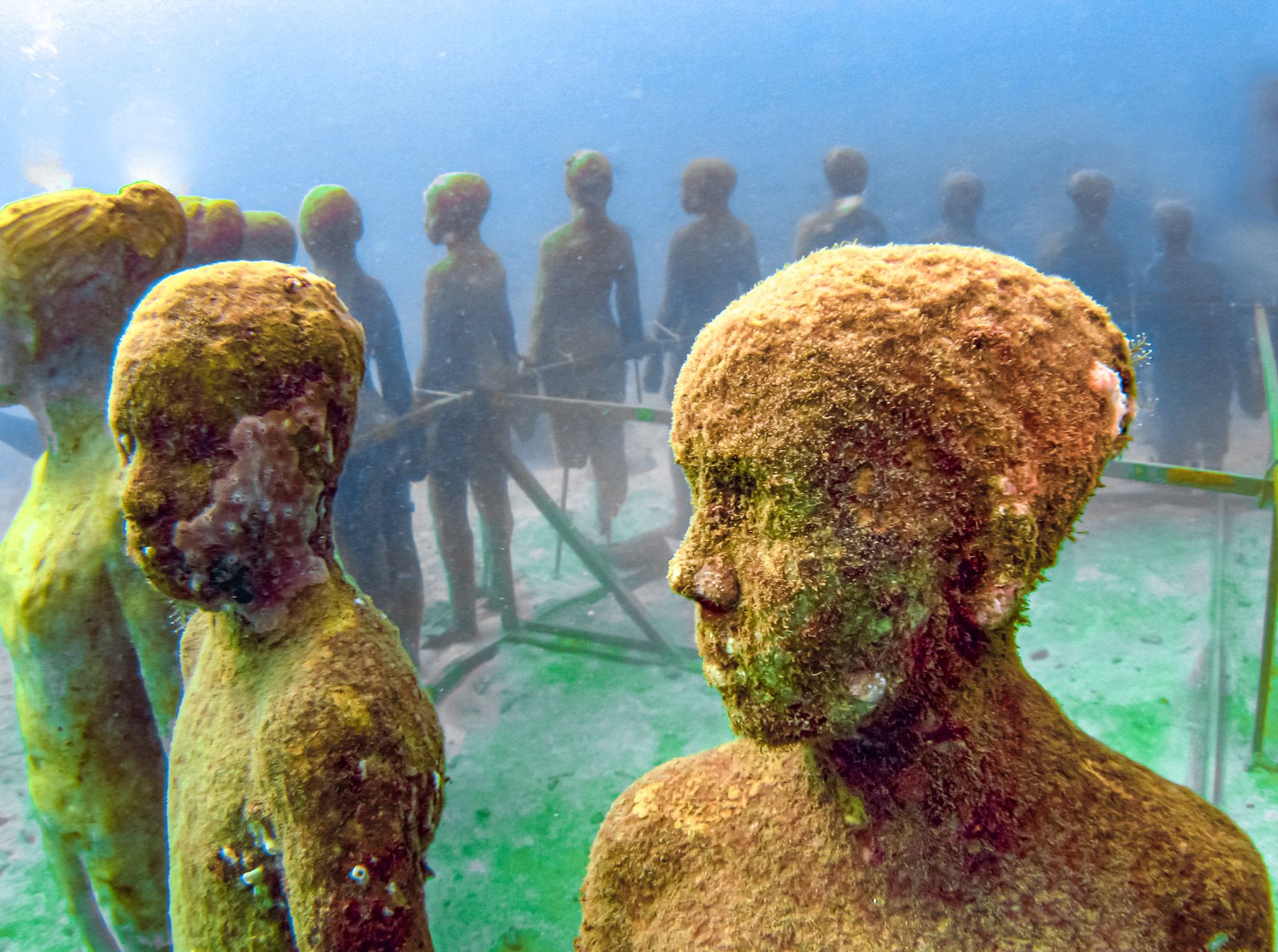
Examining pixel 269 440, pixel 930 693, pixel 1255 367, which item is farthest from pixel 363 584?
pixel 1255 367

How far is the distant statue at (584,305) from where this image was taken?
614cm

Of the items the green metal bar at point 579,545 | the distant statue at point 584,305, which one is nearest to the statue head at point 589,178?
the distant statue at point 584,305

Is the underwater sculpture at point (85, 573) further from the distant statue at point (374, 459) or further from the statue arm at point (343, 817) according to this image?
the distant statue at point (374, 459)

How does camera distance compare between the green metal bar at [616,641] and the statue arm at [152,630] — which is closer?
the statue arm at [152,630]

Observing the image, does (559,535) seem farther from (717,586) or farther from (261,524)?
(717,586)

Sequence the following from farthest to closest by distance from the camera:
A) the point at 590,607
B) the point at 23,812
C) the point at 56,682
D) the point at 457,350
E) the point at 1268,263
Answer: the point at 1268,263 < the point at 590,607 < the point at 457,350 < the point at 23,812 < the point at 56,682

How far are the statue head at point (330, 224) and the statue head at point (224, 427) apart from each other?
367 centimetres

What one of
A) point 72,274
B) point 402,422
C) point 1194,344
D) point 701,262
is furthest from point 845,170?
point 72,274

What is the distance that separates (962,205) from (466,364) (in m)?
5.95

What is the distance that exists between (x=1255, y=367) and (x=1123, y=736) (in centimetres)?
549

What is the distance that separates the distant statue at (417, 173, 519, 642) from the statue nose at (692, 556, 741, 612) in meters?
4.40

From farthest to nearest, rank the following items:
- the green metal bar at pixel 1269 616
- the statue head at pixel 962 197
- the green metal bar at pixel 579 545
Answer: the statue head at pixel 962 197
the green metal bar at pixel 579 545
the green metal bar at pixel 1269 616

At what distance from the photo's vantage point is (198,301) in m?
1.33

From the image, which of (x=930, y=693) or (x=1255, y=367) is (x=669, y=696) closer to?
(x=930, y=693)
